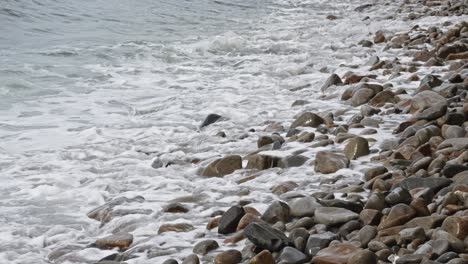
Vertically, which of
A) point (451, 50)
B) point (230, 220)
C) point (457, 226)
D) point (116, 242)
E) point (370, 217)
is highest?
point (451, 50)

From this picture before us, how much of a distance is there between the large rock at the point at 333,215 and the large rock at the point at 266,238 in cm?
27

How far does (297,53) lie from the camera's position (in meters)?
9.57

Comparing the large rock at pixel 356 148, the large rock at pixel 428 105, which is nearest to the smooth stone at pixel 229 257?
the large rock at pixel 356 148

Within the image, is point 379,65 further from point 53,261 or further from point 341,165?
point 53,261

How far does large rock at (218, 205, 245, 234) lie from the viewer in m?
3.11

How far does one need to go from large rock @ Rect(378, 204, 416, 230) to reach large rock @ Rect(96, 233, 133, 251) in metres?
1.30

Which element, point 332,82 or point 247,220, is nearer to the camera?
point 247,220

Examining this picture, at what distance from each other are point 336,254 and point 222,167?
1.70 meters

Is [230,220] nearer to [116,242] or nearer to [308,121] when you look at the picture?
[116,242]

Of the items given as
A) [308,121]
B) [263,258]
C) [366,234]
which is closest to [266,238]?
[263,258]

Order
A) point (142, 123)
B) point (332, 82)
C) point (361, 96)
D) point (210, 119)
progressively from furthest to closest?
point (332, 82) < point (142, 123) < point (210, 119) < point (361, 96)

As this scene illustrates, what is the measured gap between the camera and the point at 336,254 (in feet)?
8.36

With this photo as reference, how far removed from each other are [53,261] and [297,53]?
23.4 ft

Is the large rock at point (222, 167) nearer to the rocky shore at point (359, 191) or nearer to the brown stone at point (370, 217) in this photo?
the rocky shore at point (359, 191)
